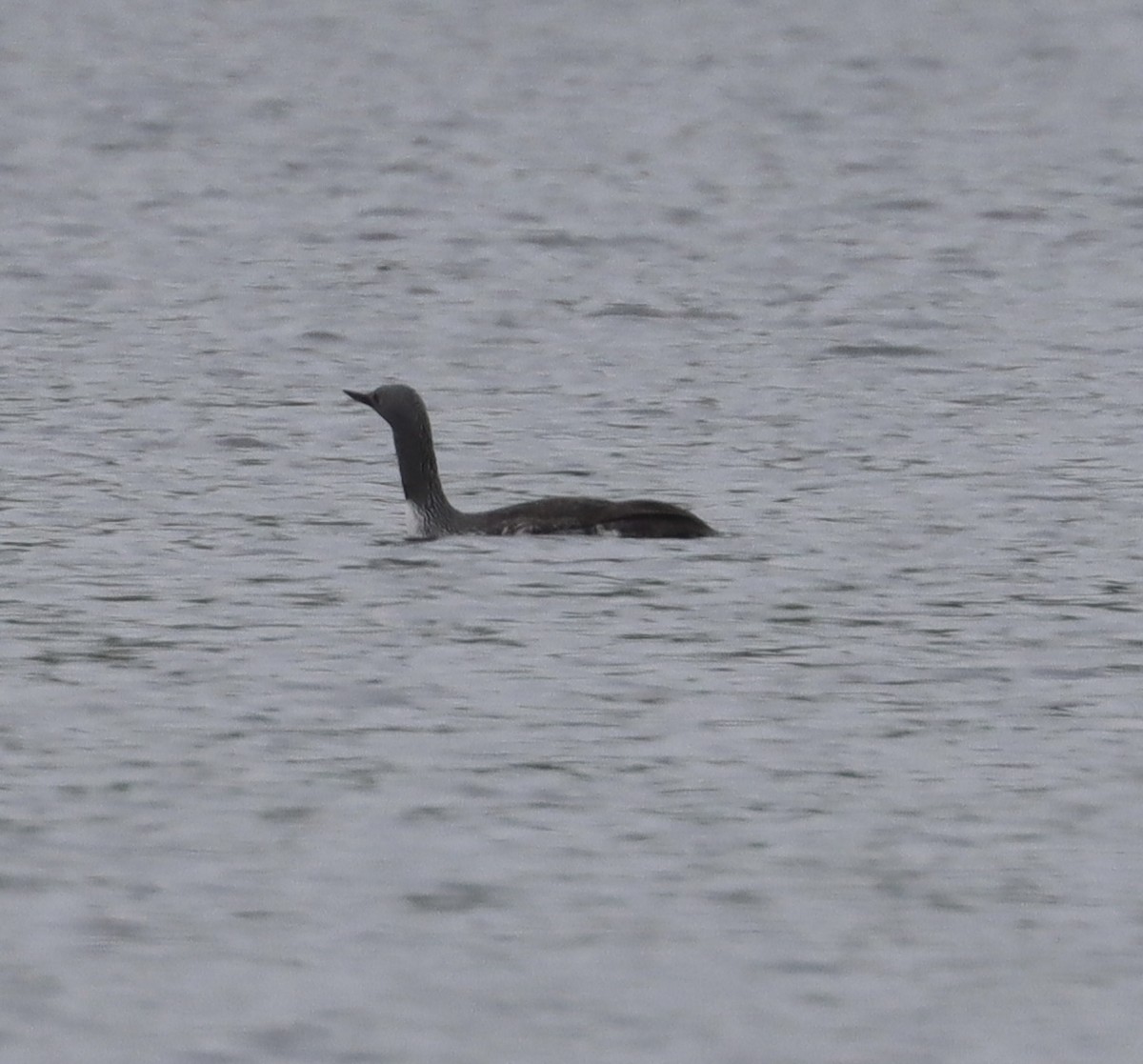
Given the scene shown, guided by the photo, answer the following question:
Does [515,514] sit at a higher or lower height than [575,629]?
higher

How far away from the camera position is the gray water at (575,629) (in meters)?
10.8

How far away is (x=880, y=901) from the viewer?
11570mm

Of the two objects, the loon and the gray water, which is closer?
the gray water

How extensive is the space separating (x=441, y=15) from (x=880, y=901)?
163 feet

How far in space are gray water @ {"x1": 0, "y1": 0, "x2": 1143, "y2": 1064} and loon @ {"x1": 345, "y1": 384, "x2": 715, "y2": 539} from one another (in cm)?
18

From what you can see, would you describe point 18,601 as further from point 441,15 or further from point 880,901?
point 441,15

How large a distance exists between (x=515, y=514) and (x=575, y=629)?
2.46 metres

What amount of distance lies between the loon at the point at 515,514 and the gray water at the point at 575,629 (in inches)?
6.9

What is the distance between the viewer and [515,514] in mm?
18484

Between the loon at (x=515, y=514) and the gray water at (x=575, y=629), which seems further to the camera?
the loon at (x=515, y=514)

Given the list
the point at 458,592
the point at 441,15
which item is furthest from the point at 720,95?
the point at 458,592

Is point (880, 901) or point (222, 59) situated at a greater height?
point (222, 59)

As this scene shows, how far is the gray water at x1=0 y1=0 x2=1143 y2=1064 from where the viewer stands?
35.3ft

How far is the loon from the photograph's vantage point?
1830 cm
